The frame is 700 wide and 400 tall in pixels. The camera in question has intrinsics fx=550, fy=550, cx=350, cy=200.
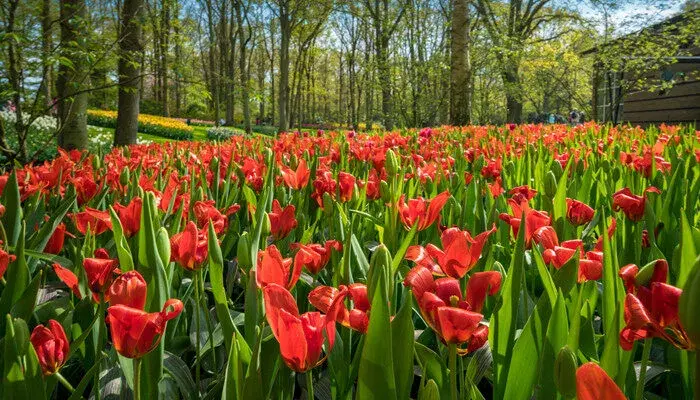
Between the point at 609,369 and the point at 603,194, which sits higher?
the point at 603,194

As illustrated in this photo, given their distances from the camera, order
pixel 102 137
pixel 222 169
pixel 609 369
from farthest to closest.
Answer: pixel 102 137 → pixel 222 169 → pixel 609 369

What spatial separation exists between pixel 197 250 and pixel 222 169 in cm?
151

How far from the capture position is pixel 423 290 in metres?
0.62

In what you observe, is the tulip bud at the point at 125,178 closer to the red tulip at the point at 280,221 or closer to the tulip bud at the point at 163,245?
the red tulip at the point at 280,221

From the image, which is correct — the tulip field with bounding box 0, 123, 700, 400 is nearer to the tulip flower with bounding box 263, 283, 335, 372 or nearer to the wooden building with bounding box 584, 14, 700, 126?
the tulip flower with bounding box 263, 283, 335, 372

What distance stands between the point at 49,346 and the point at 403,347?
0.41 metres

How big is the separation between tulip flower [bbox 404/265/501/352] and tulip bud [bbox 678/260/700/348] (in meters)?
0.18

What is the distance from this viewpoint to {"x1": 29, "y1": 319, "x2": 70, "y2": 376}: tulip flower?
0.63 m

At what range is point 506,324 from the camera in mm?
702

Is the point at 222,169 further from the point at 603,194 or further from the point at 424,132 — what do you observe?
the point at 424,132

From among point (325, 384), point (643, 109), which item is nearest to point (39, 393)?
point (325, 384)

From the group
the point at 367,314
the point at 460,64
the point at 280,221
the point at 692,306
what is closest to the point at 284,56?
the point at 460,64

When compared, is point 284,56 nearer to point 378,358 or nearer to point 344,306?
point 344,306

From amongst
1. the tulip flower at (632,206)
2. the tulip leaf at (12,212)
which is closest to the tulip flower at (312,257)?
the tulip flower at (632,206)
